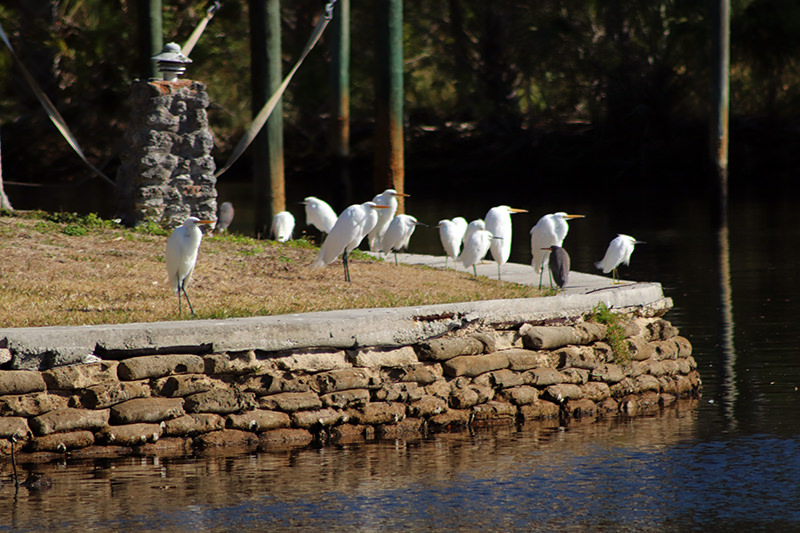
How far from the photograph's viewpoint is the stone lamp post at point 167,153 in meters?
13.3

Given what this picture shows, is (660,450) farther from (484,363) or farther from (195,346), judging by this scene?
(195,346)

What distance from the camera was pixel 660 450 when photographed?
808cm

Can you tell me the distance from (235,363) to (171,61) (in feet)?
21.5

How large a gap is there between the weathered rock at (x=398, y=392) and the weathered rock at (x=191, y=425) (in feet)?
4.16

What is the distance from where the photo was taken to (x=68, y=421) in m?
7.49

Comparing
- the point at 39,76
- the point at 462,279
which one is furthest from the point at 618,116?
the point at 462,279

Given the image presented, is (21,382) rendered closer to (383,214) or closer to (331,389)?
(331,389)

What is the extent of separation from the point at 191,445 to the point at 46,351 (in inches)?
48.1

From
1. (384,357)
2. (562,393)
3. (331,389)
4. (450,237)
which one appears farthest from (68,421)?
(450,237)

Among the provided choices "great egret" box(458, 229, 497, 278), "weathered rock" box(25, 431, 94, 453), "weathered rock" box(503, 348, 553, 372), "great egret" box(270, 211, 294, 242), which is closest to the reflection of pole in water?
"weathered rock" box(503, 348, 553, 372)

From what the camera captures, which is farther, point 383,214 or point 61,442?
point 383,214

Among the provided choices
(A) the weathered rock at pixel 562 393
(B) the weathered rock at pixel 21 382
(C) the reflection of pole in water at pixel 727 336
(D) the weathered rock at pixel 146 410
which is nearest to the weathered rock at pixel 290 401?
(D) the weathered rock at pixel 146 410

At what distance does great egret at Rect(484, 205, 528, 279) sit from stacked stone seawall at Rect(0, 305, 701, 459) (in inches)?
107

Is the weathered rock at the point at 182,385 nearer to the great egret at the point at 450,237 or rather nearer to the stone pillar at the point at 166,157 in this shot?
the great egret at the point at 450,237
